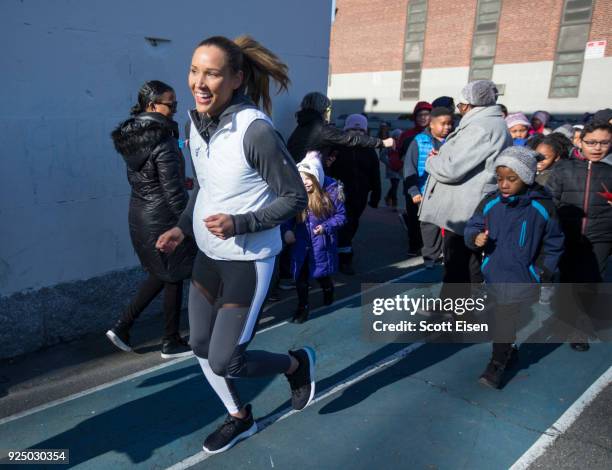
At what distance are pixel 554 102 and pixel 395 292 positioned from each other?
23.6 m

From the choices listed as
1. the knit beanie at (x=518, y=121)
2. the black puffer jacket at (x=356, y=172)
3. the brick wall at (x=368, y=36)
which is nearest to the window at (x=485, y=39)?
the brick wall at (x=368, y=36)

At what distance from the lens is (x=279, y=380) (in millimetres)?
3402

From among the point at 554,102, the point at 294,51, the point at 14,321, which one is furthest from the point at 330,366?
the point at 554,102

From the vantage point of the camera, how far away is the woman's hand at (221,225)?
2016mm

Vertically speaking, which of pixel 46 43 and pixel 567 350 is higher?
pixel 46 43

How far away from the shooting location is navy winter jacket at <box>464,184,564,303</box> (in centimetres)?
319

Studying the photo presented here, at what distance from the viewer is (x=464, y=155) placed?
143 inches

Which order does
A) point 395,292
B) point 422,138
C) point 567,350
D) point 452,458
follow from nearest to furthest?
point 452,458, point 567,350, point 395,292, point 422,138

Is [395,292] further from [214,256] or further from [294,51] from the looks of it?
[214,256]

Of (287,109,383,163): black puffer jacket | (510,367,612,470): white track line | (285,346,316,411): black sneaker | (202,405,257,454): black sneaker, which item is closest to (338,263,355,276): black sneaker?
(287,109,383,163): black puffer jacket

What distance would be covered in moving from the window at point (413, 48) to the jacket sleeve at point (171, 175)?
96.7ft

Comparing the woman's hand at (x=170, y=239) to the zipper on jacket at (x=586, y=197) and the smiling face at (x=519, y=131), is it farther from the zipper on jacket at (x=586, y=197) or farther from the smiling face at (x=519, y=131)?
the smiling face at (x=519, y=131)

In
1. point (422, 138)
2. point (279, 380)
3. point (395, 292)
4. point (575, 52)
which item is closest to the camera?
point (279, 380)

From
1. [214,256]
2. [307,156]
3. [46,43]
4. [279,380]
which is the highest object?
[46,43]
